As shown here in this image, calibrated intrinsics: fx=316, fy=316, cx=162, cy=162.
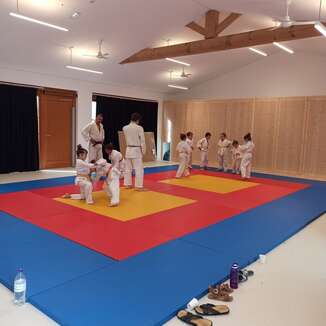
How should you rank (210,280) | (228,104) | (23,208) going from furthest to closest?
(228,104)
(23,208)
(210,280)

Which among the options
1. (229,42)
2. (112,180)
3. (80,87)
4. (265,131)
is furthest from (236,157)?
(112,180)

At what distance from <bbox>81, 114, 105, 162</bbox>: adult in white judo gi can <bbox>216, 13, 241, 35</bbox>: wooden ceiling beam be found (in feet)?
12.1

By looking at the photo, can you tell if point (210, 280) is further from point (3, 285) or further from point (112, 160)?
point (112, 160)

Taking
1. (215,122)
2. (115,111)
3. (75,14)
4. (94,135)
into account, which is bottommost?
(94,135)

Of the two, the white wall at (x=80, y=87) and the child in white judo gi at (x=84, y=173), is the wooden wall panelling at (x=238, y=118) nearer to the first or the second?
the white wall at (x=80, y=87)

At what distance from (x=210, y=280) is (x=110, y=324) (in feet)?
3.51

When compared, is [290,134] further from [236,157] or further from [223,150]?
[223,150]

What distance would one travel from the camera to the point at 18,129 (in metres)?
8.71

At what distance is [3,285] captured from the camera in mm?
2758

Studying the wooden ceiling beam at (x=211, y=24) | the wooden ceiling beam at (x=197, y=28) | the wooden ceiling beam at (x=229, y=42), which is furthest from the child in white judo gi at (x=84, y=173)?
→ the wooden ceiling beam at (x=211, y=24)

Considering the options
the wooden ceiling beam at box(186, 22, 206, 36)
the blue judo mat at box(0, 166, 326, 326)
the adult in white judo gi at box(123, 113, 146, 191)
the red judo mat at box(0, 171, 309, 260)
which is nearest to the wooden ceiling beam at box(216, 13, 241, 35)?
the wooden ceiling beam at box(186, 22, 206, 36)

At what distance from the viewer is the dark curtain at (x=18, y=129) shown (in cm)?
841

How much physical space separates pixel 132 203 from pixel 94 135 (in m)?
2.63

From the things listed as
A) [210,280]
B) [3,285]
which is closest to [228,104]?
[210,280]
